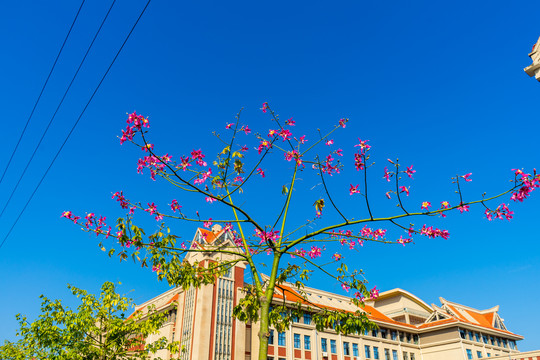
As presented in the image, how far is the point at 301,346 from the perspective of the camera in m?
44.0

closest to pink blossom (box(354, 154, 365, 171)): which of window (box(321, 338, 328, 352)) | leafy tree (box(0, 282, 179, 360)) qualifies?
leafy tree (box(0, 282, 179, 360))

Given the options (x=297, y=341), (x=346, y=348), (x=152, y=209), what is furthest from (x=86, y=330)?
(x=346, y=348)

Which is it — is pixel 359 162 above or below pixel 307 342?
below

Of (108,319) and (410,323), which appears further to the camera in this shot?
(410,323)

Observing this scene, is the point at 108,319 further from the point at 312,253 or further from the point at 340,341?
the point at 340,341

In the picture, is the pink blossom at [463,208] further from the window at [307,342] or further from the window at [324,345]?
the window at [324,345]

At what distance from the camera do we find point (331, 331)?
47.8m

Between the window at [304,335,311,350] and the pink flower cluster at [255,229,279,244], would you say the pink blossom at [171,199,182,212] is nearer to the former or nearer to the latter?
the pink flower cluster at [255,229,279,244]

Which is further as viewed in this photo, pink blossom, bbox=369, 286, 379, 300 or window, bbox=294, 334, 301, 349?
window, bbox=294, 334, 301, 349

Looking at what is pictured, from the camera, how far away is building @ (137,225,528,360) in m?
40.5

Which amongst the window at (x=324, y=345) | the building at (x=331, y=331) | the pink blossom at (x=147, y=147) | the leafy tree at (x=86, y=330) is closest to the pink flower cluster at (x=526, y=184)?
the pink blossom at (x=147, y=147)

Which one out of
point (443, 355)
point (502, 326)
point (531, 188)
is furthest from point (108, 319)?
point (502, 326)

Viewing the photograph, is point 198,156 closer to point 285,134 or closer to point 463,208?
point 285,134

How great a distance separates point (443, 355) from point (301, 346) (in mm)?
22189
